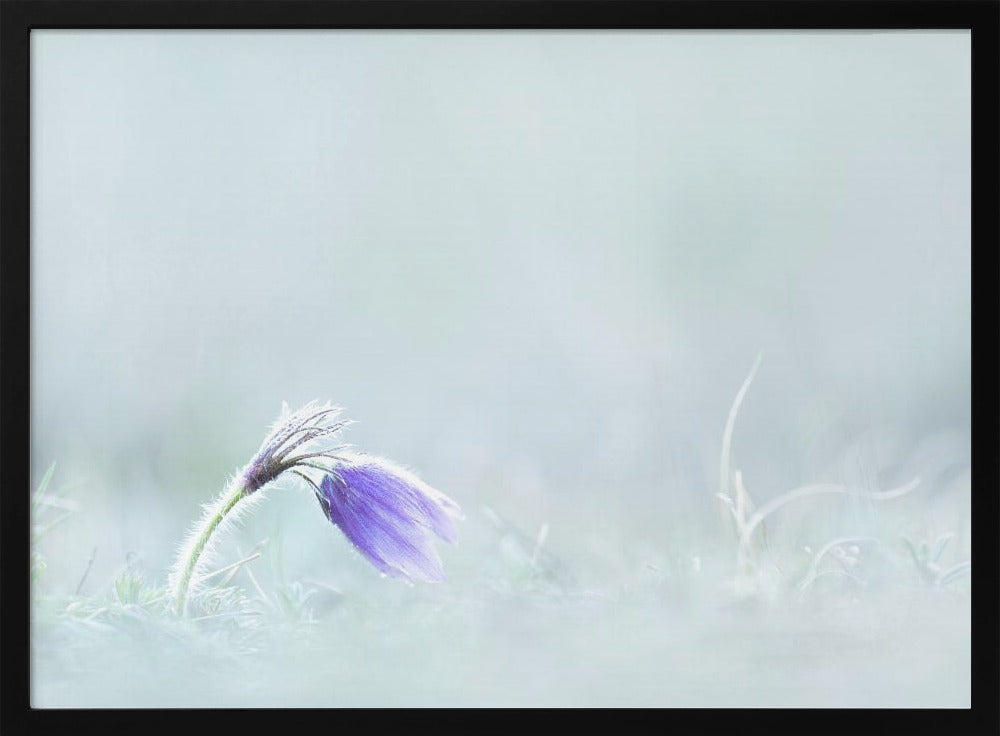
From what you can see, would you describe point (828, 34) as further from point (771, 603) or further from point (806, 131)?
point (771, 603)

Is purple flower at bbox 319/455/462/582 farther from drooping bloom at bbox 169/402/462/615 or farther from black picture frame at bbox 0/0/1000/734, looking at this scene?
black picture frame at bbox 0/0/1000/734

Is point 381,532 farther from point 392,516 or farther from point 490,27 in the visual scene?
point 490,27

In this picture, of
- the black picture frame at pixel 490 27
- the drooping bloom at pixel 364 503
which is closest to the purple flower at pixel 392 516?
the drooping bloom at pixel 364 503

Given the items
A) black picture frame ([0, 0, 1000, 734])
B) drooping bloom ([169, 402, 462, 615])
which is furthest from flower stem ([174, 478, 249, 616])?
black picture frame ([0, 0, 1000, 734])

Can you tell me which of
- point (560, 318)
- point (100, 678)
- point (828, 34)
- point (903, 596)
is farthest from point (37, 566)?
point (828, 34)

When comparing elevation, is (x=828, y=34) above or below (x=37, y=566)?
above

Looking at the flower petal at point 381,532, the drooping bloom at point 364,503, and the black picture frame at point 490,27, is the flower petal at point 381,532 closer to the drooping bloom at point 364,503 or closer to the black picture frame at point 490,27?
the drooping bloom at point 364,503
